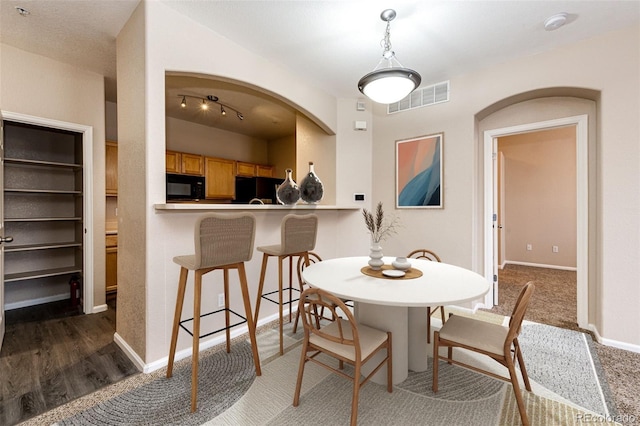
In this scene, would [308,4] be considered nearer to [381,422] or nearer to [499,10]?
[499,10]

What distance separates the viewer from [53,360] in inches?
86.4

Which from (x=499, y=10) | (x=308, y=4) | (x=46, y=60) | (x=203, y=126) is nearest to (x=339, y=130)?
(x=308, y=4)

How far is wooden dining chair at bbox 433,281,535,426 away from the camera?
150 centimetres

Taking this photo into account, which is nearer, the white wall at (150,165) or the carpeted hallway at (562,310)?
the carpeted hallway at (562,310)

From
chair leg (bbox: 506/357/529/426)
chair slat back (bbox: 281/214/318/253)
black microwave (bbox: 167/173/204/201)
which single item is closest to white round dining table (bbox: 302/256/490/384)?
chair slat back (bbox: 281/214/318/253)

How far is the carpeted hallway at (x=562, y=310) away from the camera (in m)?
1.84

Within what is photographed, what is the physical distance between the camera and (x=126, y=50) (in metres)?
2.32

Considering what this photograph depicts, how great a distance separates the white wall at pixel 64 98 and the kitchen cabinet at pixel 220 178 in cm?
184

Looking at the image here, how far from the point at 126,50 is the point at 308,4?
1.55m

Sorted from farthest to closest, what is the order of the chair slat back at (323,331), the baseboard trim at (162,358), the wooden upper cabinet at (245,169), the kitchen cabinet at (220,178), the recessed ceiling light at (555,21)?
1. the wooden upper cabinet at (245,169)
2. the kitchen cabinet at (220,178)
3. the recessed ceiling light at (555,21)
4. the baseboard trim at (162,358)
5. the chair slat back at (323,331)

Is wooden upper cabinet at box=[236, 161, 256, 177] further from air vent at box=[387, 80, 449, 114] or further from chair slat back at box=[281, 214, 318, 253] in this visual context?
chair slat back at box=[281, 214, 318, 253]

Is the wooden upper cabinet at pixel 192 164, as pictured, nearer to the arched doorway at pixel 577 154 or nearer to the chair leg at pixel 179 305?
the chair leg at pixel 179 305

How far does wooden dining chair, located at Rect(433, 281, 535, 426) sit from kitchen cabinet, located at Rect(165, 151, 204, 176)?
14.7 ft

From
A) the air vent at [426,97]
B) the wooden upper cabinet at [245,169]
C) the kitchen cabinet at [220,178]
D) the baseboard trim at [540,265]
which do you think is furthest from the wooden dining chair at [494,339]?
the baseboard trim at [540,265]
